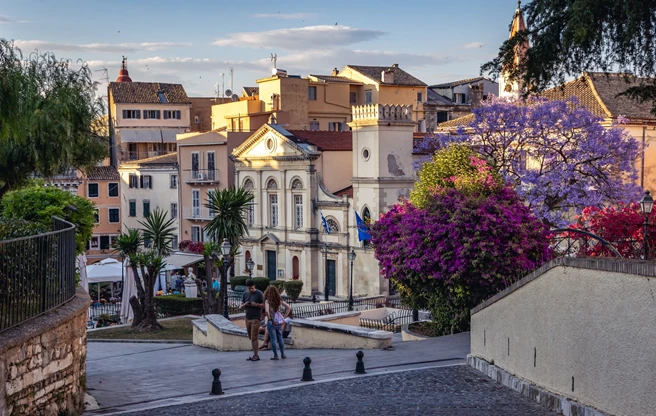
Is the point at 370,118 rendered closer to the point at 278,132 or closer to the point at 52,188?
the point at 278,132

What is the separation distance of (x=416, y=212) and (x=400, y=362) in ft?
26.8

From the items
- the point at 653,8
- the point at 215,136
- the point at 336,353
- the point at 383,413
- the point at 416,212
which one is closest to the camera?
the point at 383,413

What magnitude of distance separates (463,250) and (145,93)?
72.0 m

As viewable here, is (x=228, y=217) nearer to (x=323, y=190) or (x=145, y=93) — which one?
(x=323, y=190)

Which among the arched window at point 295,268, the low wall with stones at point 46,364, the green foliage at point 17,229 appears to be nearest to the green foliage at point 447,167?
the arched window at point 295,268

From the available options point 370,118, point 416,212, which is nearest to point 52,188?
point 416,212

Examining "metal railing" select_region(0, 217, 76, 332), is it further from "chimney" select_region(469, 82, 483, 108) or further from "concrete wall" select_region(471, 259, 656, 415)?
"chimney" select_region(469, 82, 483, 108)

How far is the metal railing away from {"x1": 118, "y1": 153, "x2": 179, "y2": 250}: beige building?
57.2 m

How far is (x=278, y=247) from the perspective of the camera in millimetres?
59656

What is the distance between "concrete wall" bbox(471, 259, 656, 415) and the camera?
10.4 meters

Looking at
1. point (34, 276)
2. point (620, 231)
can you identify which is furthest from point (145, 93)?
point (34, 276)

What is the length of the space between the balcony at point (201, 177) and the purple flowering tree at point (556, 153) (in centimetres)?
2854

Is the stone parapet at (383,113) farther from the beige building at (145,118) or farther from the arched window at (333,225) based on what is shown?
the beige building at (145,118)

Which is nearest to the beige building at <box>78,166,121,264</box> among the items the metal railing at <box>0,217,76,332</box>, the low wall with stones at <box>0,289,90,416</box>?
the metal railing at <box>0,217,76,332</box>
